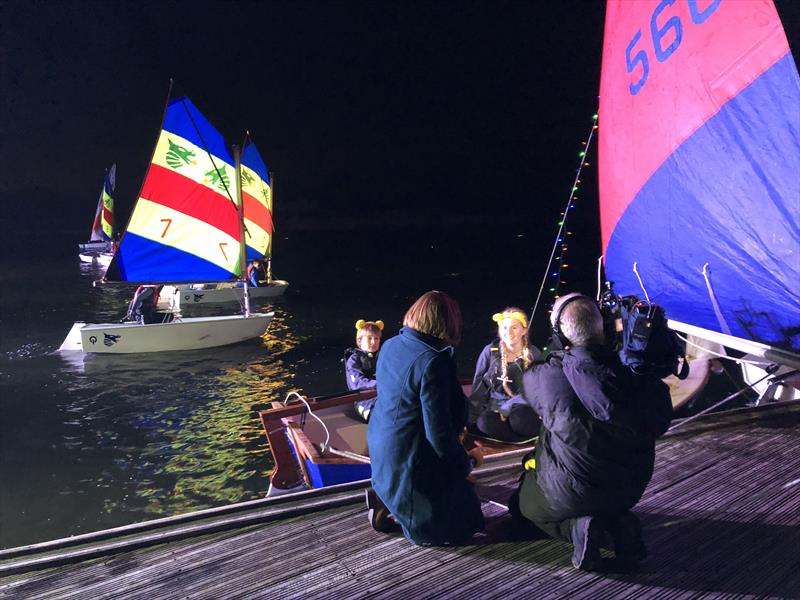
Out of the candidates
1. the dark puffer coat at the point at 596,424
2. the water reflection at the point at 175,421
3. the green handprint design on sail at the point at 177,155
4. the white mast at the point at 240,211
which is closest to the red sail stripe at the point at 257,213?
the white mast at the point at 240,211

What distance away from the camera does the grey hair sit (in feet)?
9.16

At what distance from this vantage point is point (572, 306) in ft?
9.40

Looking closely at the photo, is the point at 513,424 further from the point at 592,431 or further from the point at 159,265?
the point at 159,265

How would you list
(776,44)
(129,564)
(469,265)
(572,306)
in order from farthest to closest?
(469,265) → (776,44) → (129,564) → (572,306)

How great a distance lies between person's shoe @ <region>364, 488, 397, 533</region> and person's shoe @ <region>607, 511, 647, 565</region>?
1.35 m

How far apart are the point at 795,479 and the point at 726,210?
266 centimetres

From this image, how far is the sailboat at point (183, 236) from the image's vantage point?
49.3 ft

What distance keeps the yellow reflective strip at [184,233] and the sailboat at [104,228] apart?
96.5 feet

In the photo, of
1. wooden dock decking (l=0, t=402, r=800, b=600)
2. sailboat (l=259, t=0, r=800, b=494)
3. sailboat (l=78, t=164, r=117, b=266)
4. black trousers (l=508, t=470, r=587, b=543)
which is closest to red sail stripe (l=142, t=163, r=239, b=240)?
sailboat (l=259, t=0, r=800, b=494)

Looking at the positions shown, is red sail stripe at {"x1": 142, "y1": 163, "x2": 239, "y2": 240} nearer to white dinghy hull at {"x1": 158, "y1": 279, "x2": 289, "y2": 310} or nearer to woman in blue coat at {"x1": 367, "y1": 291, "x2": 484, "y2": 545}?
white dinghy hull at {"x1": 158, "y1": 279, "x2": 289, "y2": 310}

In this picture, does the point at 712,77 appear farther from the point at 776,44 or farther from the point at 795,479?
the point at 795,479

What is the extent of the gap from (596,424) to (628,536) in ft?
2.45

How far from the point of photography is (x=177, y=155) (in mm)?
15648

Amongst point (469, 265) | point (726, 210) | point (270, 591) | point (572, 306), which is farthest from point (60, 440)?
point (469, 265)
